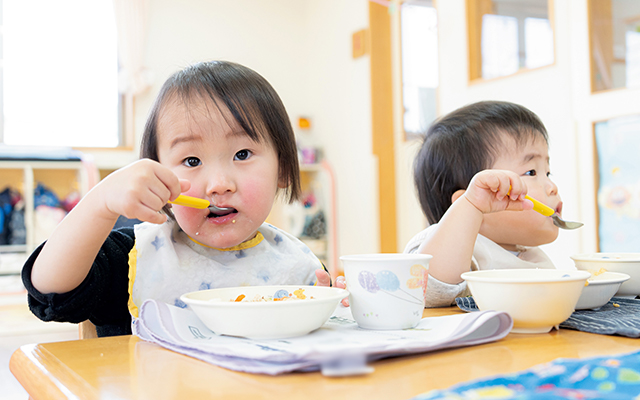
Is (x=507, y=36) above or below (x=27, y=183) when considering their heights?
above

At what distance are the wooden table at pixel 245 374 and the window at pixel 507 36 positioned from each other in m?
2.41

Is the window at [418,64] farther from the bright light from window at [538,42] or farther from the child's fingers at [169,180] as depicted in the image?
the child's fingers at [169,180]

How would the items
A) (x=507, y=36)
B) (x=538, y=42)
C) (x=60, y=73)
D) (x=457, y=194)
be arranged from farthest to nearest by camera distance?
(x=60, y=73) → (x=507, y=36) → (x=538, y=42) → (x=457, y=194)

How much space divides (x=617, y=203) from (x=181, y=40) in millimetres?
3513

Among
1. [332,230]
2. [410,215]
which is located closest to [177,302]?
[410,215]

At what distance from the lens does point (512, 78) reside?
111 inches

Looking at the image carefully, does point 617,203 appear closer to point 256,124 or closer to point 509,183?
point 509,183

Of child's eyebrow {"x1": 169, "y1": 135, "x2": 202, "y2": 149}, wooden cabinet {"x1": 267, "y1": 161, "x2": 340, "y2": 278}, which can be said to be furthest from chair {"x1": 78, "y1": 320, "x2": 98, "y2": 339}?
wooden cabinet {"x1": 267, "y1": 161, "x2": 340, "y2": 278}

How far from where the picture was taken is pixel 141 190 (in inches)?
26.7

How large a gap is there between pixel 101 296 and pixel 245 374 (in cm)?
48

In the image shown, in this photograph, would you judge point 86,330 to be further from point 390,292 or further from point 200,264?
point 390,292

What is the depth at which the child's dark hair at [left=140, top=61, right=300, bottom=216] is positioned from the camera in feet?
3.07

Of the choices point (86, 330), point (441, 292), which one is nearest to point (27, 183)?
point (86, 330)

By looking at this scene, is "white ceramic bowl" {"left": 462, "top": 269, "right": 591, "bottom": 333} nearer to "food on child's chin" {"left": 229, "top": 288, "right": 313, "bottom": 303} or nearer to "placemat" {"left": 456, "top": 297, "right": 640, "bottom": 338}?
"placemat" {"left": 456, "top": 297, "right": 640, "bottom": 338}
